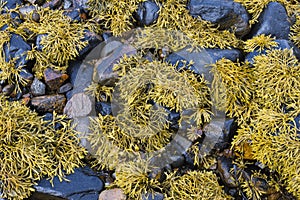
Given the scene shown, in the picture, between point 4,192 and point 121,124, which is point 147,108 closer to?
point 121,124

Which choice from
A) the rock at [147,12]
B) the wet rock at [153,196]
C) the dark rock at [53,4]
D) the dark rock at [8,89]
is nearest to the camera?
the wet rock at [153,196]

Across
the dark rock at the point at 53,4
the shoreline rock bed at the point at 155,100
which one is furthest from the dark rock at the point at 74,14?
the dark rock at the point at 53,4

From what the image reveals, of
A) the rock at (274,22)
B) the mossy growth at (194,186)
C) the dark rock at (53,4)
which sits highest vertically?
the dark rock at (53,4)

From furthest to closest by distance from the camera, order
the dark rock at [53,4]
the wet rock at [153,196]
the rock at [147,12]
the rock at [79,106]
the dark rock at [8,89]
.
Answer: the dark rock at [53,4], the rock at [147,12], the dark rock at [8,89], the rock at [79,106], the wet rock at [153,196]

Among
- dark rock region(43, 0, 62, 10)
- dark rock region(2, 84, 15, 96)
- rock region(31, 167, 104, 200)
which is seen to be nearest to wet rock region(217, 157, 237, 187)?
rock region(31, 167, 104, 200)

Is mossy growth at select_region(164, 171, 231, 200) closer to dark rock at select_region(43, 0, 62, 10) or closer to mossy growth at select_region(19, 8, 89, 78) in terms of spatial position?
mossy growth at select_region(19, 8, 89, 78)

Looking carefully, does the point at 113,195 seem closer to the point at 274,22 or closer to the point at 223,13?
the point at 223,13

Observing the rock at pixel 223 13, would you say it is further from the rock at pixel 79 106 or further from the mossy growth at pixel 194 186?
the mossy growth at pixel 194 186
